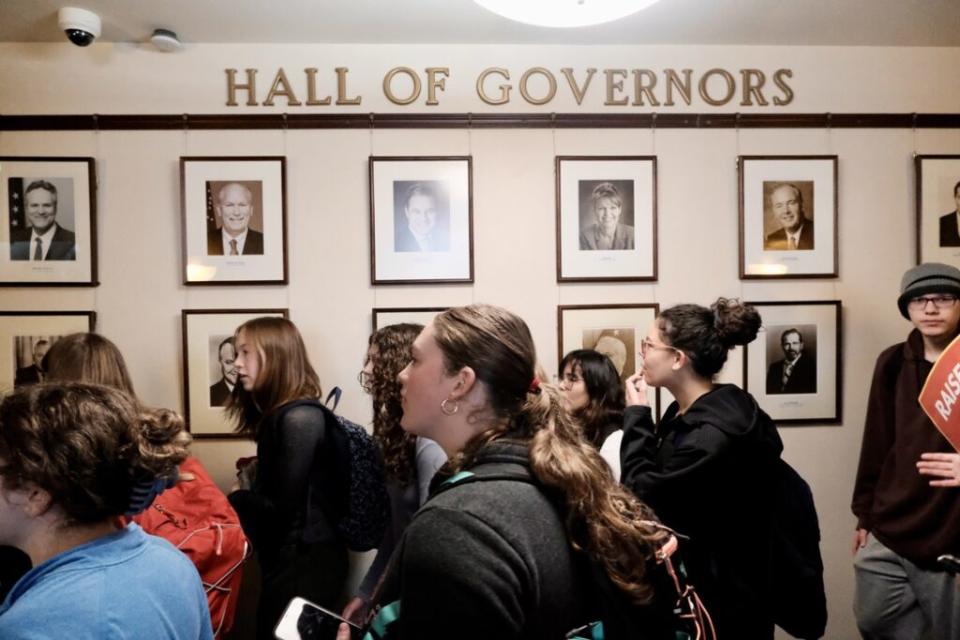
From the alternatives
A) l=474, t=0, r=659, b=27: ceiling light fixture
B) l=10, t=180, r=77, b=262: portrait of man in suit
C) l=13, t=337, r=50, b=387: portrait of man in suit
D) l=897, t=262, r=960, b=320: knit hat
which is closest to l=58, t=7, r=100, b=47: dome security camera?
l=10, t=180, r=77, b=262: portrait of man in suit

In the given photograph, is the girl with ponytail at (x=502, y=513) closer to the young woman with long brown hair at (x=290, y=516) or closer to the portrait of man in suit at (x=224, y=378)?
the young woman with long brown hair at (x=290, y=516)

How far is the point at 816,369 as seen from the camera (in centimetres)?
296

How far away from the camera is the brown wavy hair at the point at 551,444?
40.1 inches

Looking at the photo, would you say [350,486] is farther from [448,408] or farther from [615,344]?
[615,344]

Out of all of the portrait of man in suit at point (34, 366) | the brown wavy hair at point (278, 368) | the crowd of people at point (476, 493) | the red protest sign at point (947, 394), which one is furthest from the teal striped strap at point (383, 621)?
the portrait of man in suit at point (34, 366)

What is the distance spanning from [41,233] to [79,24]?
0.93m

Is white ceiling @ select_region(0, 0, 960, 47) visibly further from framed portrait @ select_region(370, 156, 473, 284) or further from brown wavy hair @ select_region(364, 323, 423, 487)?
brown wavy hair @ select_region(364, 323, 423, 487)

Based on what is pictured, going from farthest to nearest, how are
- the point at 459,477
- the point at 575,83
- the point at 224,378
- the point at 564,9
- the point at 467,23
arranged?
the point at 575,83, the point at 224,378, the point at 467,23, the point at 564,9, the point at 459,477

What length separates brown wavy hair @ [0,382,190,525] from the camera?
3.40 feet

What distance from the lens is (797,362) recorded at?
9.70 feet

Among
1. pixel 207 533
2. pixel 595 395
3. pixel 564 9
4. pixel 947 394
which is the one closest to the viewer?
pixel 564 9

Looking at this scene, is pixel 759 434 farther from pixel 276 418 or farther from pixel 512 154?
pixel 512 154

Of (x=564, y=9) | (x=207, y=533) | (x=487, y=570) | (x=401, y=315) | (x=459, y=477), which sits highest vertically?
(x=564, y=9)

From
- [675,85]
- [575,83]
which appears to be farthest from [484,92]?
[675,85]
